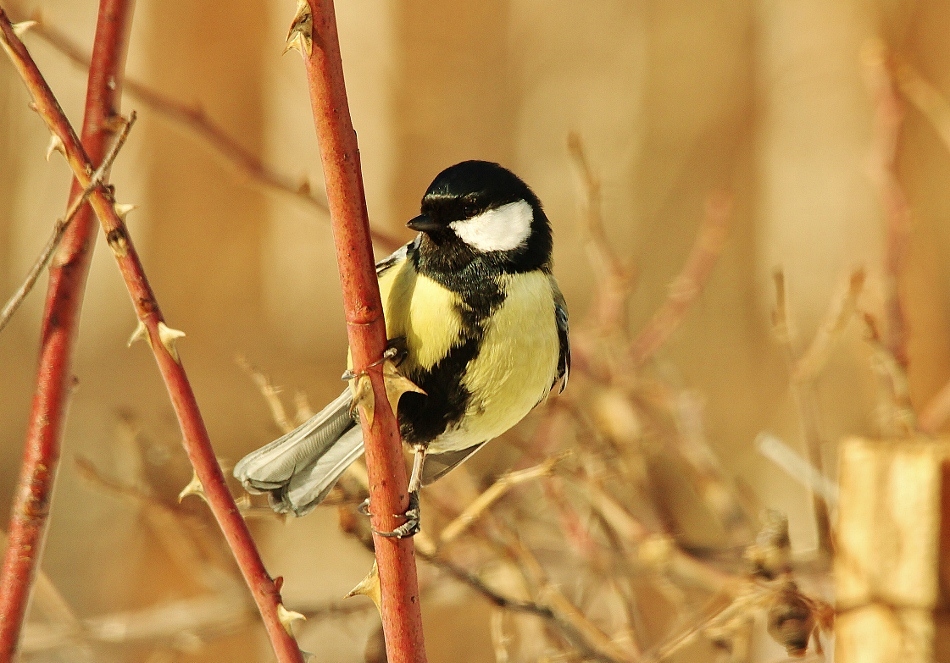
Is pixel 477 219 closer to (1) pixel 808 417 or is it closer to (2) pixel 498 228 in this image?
(2) pixel 498 228

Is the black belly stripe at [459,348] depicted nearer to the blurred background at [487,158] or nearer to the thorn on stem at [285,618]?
the thorn on stem at [285,618]

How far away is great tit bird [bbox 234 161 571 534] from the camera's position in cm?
118

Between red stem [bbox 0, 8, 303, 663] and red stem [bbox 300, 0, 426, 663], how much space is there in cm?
11

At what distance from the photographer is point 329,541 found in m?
3.66

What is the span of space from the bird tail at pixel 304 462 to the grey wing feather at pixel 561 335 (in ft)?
0.98

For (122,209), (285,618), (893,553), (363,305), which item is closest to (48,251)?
(122,209)

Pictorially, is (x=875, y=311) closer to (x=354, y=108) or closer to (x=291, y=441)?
(x=291, y=441)

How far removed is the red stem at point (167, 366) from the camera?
832 mm

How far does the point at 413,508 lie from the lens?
3.64 ft

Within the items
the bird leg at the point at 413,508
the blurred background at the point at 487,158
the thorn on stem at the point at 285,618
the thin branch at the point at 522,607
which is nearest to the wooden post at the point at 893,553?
the thin branch at the point at 522,607

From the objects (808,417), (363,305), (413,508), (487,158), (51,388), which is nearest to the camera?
(363,305)

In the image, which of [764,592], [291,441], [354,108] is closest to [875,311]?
[764,592]

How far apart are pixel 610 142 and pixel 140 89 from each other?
3517 mm

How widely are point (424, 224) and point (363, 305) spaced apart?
37 centimetres
